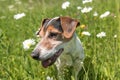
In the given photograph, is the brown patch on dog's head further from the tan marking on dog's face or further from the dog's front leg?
the dog's front leg

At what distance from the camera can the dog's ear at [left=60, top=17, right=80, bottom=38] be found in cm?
421

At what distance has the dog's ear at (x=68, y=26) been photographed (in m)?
4.21

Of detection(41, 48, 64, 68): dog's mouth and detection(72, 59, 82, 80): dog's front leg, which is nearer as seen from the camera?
detection(41, 48, 64, 68): dog's mouth

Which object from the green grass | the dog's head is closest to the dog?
the dog's head

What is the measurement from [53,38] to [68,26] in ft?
0.75

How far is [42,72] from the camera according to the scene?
467 centimetres

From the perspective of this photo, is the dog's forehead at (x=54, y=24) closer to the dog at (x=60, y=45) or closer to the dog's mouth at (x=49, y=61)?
the dog at (x=60, y=45)

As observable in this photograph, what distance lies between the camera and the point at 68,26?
429 centimetres

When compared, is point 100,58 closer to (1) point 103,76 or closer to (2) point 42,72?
(1) point 103,76

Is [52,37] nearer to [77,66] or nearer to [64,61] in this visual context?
[64,61]

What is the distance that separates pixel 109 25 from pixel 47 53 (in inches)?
113

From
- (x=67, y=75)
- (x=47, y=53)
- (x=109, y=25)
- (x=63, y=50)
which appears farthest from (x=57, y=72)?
(x=109, y=25)

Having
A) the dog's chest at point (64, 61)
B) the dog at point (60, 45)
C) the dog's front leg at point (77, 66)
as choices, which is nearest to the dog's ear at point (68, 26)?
the dog at point (60, 45)

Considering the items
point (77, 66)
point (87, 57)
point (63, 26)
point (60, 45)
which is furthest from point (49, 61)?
point (87, 57)
